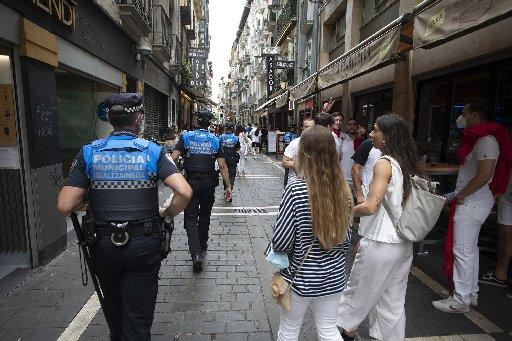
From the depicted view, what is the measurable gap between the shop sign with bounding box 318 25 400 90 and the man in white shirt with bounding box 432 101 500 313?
1659 millimetres

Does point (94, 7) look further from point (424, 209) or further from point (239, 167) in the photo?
point (239, 167)

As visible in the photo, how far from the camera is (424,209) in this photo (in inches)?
103

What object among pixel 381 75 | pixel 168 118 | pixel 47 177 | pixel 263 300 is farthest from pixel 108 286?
pixel 168 118

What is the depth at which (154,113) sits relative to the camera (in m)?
14.7

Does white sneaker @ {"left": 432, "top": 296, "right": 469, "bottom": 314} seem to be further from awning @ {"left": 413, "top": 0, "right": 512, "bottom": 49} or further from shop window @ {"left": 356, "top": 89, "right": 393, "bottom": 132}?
shop window @ {"left": 356, "top": 89, "right": 393, "bottom": 132}

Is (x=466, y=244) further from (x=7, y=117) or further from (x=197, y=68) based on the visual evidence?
(x=197, y=68)

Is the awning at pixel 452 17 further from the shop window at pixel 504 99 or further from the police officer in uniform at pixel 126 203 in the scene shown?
the police officer in uniform at pixel 126 203

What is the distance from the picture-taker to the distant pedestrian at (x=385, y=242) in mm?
2557

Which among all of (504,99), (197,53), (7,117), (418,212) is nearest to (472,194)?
(418,212)

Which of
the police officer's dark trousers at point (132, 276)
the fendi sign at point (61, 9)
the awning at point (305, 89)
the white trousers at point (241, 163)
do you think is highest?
the fendi sign at point (61, 9)

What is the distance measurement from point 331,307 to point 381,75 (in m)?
8.06

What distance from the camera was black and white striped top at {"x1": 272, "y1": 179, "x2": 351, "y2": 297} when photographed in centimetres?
211

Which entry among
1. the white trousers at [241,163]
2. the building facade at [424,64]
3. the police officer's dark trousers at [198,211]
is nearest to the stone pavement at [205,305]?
the police officer's dark trousers at [198,211]

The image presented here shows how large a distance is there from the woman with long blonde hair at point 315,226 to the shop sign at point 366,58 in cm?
339
